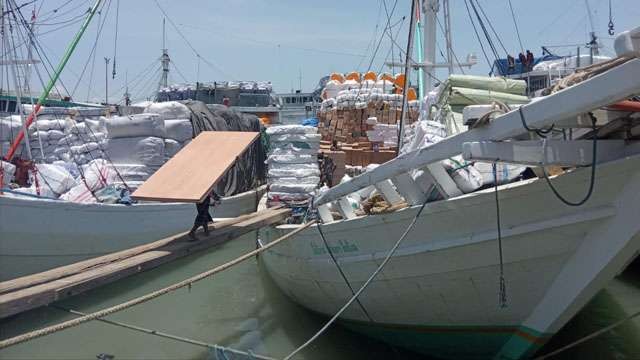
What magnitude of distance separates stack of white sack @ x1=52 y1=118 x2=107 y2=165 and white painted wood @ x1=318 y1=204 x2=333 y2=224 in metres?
9.18

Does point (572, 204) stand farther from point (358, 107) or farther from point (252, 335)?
point (358, 107)

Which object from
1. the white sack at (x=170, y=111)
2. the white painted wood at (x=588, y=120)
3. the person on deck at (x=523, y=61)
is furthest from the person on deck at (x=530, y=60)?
the white painted wood at (x=588, y=120)

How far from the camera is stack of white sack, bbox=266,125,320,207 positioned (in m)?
11.7

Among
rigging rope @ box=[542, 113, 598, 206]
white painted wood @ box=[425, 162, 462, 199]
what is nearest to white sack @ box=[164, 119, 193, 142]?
white painted wood @ box=[425, 162, 462, 199]

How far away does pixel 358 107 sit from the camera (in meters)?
17.5

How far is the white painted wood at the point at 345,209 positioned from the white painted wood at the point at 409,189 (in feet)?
2.62

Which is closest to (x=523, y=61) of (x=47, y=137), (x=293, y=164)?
(x=293, y=164)

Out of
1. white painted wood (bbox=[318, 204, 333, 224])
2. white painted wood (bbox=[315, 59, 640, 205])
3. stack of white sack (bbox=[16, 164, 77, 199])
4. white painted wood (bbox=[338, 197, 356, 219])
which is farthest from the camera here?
stack of white sack (bbox=[16, 164, 77, 199])

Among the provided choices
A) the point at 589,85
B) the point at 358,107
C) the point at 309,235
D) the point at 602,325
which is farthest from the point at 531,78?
the point at 589,85

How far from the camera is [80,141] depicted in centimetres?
1438

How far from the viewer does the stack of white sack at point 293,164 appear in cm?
1173

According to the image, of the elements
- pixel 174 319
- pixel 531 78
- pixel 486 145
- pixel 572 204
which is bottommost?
pixel 174 319

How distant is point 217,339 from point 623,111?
536cm

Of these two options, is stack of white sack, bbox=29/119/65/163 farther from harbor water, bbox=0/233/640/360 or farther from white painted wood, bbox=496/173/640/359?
white painted wood, bbox=496/173/640/359
